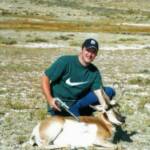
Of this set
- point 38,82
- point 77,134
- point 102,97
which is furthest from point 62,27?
point 77,134

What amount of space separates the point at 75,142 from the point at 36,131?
803 millimetres

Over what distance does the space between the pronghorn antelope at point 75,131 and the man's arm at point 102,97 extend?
0.21 metres

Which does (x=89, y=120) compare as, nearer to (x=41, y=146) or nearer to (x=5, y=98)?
(x=41, y=146)

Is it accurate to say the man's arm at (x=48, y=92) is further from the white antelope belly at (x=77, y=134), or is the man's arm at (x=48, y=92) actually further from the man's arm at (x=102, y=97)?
the man's arm at (x=102, y=97)

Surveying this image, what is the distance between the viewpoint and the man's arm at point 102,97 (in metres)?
11.1

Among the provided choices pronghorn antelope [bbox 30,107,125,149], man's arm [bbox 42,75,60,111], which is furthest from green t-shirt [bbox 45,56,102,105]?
pronghorn antelope [bbox 30,107,125,149]

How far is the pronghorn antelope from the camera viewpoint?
426 inches

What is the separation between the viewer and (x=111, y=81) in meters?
23.4

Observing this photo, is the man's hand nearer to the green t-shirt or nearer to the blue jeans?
the green t-shirt

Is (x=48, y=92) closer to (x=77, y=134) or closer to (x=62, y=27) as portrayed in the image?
(x=77, y=134)

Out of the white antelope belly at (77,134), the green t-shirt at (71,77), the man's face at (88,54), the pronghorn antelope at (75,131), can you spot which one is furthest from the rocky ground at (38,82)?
the man's face at (88,54)

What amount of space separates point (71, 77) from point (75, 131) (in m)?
1.54

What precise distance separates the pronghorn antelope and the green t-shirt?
3.60ft

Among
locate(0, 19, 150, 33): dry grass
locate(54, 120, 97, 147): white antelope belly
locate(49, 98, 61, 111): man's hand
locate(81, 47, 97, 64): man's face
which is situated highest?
locate(81, 47, 97, 64): man's face
